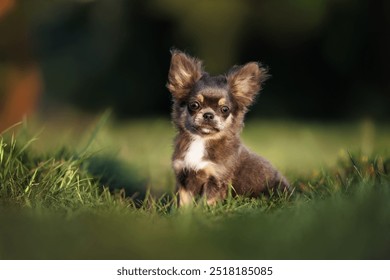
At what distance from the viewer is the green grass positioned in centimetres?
379

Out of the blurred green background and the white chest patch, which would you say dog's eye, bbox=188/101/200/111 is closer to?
the white chest patch

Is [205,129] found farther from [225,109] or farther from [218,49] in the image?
[218,49]

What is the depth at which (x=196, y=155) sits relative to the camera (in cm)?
486

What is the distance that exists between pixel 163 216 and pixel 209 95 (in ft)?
2.74

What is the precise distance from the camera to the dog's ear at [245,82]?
→ 500 cm

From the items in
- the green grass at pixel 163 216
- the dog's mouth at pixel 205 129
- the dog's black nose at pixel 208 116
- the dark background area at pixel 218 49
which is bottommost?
the dark background area at pixel 218 49

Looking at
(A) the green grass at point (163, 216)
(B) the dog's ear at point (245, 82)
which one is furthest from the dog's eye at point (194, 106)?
(A) the green grass at point (163, 216)

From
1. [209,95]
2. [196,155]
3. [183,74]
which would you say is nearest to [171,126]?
[183,74]

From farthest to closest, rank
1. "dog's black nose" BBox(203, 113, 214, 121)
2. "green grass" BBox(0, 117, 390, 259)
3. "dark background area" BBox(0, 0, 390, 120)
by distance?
"dark background area" BBox(0, 0, 390, 120)
"dog's black nose" BBox(203, 113, 214, 121)
"green grass" BBox(0, 117, 390, 259)

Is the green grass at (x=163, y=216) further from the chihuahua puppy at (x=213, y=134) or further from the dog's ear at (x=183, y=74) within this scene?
the dog's ear at (x=183, y=74)

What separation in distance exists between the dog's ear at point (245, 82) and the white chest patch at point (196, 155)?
0.41 metres

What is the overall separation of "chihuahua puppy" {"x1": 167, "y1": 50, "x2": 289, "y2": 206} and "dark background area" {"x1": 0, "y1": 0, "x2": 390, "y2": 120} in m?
6.82

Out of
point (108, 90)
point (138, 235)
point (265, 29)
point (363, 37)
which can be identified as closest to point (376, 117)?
point (363, 37)

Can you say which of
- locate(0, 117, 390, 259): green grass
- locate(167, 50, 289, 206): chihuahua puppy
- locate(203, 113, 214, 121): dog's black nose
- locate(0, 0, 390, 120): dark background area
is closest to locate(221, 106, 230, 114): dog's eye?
locate(167, 50, 289, 206): chihuahua puppy
